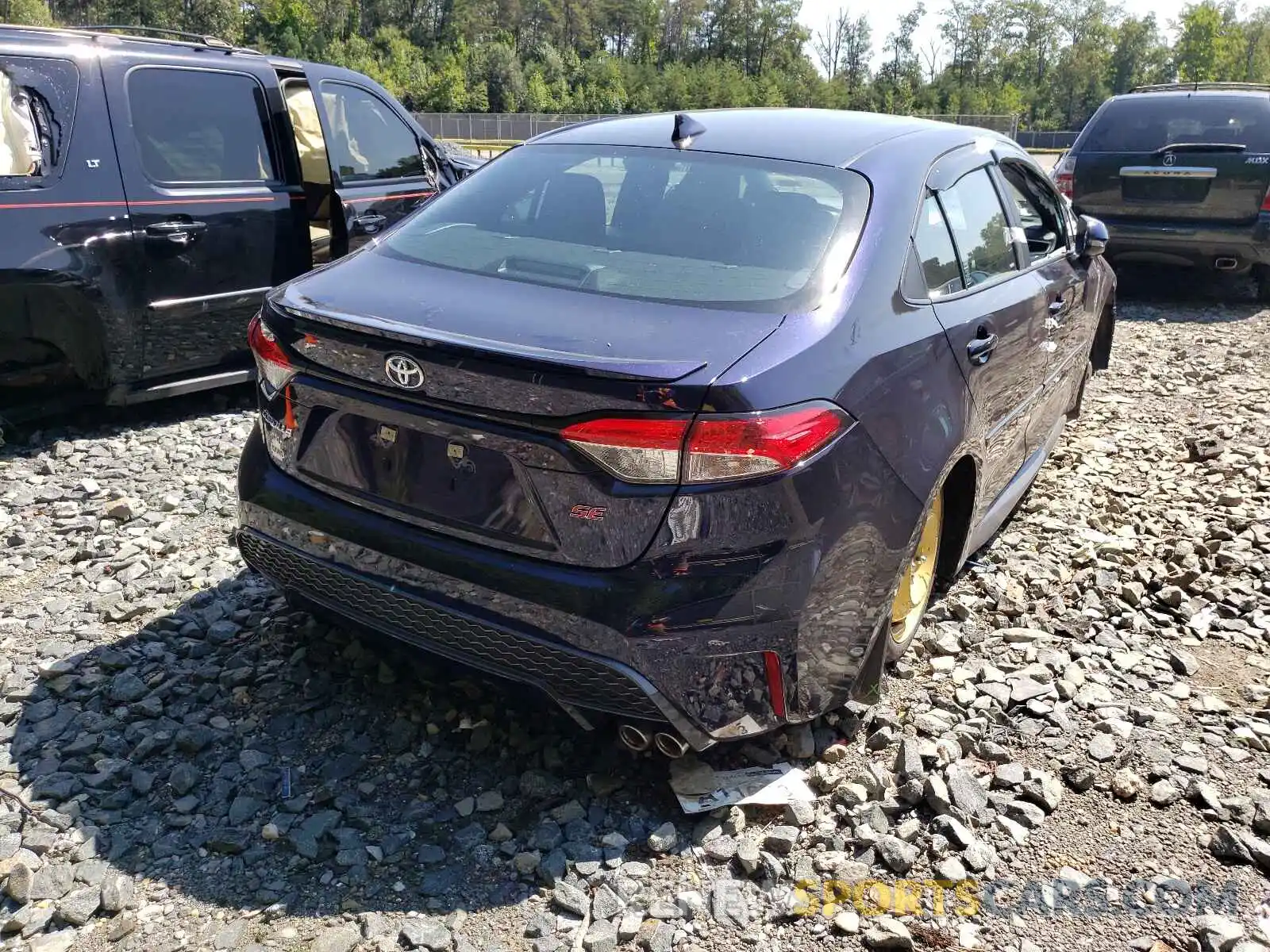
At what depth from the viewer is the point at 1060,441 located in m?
5.86

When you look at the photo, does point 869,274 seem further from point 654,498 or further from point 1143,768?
point 1143,768

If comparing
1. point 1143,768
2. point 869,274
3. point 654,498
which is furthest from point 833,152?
point 1143,768

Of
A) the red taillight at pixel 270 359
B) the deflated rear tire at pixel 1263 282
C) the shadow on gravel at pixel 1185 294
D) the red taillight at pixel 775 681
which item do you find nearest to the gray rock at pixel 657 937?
the red taillight at pixel 775 681

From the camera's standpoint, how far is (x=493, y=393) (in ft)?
7.80

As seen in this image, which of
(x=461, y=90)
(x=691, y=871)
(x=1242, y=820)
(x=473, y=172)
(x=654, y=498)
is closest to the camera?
(x=654, y=498)

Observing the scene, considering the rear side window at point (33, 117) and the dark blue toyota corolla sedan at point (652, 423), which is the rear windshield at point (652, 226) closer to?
the dark blue toyota corolla sedan at point (652, 423)

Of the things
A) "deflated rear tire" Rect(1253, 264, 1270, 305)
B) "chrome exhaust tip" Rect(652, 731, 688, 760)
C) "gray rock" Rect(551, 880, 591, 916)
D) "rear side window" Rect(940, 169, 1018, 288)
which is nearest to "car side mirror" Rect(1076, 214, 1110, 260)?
"rear side window" Rect(940, 169, 1018, 288)

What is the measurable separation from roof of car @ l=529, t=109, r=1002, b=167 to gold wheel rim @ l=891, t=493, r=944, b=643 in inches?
45.2

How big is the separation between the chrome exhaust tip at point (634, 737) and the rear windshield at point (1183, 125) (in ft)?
27.4

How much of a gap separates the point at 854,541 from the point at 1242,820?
1329 mm

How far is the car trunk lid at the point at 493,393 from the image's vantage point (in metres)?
2.31

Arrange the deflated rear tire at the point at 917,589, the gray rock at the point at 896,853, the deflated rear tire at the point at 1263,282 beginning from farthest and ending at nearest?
the deflated rear tire at the point at 1263,282 < the deflated rear tire at the point at 917,589 < the gray rock at the point at 896,853

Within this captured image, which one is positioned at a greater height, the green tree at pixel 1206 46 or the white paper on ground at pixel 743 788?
the green tree at pixel 1206 46

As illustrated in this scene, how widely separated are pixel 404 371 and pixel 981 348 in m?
1.78
